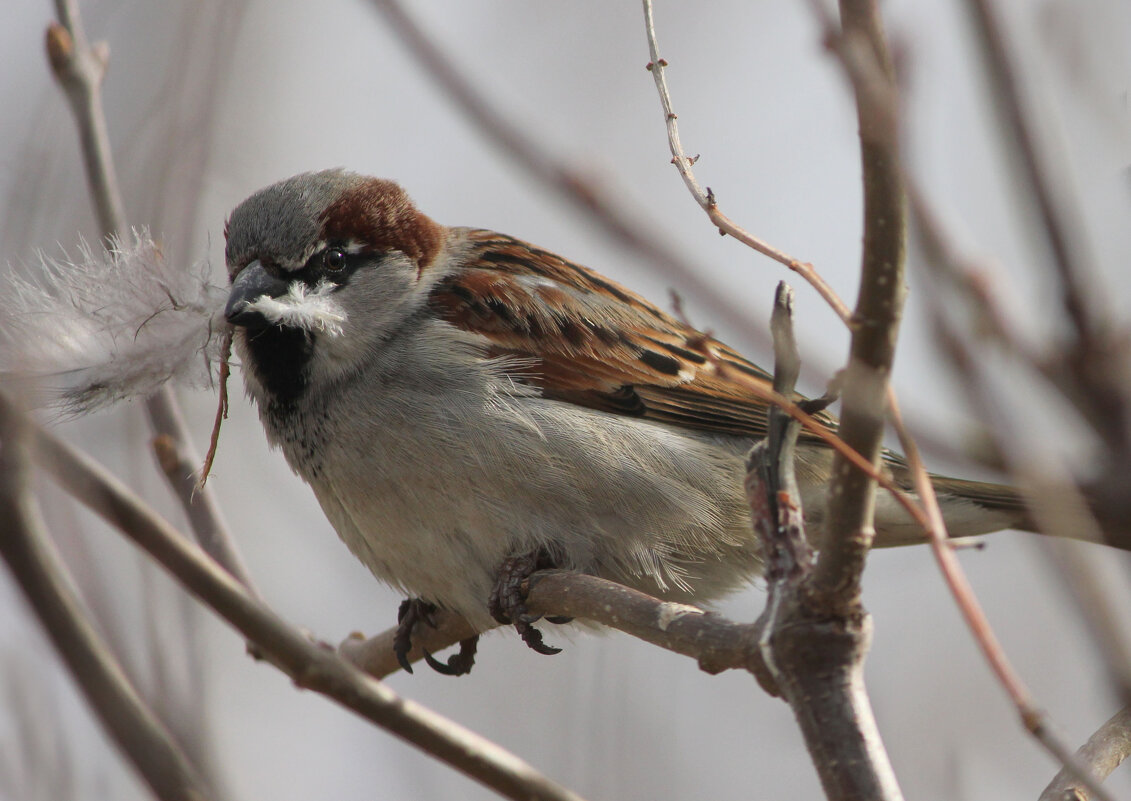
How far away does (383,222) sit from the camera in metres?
Answer: 3.63

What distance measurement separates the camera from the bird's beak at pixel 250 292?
309 centimetres

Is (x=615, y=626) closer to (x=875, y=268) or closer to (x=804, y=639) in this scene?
(x=804, y=639)

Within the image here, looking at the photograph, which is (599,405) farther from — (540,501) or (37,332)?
(37,332)

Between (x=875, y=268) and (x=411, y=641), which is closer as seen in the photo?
(x=875, y=268)

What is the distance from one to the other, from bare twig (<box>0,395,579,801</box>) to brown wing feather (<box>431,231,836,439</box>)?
1868mm

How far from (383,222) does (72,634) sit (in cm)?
257

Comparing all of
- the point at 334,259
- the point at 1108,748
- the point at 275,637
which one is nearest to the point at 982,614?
the point at 1108,748

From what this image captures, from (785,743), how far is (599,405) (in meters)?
1.36

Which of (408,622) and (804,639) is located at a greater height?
(408,622)

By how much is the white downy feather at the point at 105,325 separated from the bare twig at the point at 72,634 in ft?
4.36

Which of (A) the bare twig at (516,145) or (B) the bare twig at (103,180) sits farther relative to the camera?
(B) the bare twig at (103,180)

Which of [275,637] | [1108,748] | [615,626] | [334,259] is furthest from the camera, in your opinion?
[334,259]

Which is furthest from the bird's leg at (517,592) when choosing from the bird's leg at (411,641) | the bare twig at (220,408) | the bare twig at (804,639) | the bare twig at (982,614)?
the bare twig at (982,614)

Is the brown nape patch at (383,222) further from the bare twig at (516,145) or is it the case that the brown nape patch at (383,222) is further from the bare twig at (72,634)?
the bare twig at (72,634)
